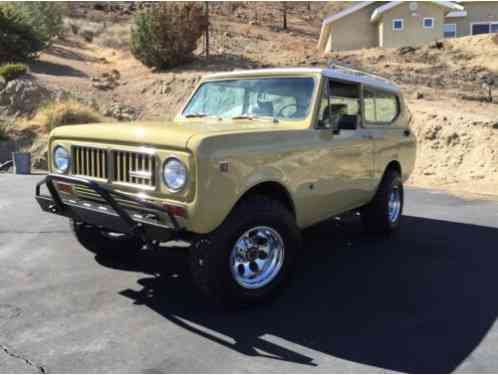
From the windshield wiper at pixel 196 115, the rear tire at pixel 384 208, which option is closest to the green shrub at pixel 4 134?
the windshield wiper at pixel 196 115

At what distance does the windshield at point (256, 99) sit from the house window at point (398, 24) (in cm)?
2747

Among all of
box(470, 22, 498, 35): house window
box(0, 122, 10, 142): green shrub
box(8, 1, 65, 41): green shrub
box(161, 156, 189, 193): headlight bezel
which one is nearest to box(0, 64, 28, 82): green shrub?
box(0, 122, 10, 142): green shrub

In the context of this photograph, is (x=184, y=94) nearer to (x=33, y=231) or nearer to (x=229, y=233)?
(x=33, y=231)

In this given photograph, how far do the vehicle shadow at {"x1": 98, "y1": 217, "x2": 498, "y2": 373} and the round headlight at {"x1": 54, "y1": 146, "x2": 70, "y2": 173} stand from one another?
118 cm

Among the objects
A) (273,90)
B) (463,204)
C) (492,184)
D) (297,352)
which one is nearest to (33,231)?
(273,90)

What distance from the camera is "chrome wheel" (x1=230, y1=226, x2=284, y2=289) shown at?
390cm

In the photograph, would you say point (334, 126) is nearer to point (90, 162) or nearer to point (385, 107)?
point (385, 107)

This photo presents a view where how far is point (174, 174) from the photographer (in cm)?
345

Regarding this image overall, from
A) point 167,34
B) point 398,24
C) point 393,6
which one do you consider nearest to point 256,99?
point 167,34

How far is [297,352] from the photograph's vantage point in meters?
3.31

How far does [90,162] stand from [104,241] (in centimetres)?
119

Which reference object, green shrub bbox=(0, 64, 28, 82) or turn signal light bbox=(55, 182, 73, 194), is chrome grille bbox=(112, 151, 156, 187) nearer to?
turn signal light bbox=(55, 182, 73, 194)

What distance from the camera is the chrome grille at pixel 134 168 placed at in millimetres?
3562

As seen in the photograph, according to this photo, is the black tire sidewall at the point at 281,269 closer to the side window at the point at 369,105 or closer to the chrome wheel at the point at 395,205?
the side window at the point at 369,105
